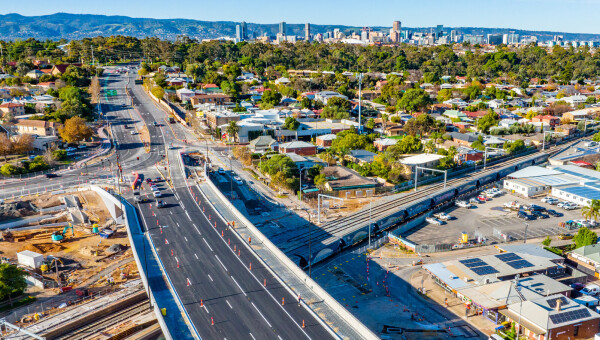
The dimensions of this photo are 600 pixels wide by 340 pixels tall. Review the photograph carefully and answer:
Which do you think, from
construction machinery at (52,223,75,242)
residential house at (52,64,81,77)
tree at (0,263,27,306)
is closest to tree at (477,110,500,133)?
construction machinery at (52,223,75,242)

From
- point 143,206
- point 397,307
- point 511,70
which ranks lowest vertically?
point 397,307

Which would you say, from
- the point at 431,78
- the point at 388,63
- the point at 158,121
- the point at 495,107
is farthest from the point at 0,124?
the point at 388,63

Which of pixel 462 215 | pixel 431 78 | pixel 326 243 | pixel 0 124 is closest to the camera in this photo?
pixel 326 243

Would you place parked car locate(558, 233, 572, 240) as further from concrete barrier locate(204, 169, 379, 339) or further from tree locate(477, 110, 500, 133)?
tree locate(477, 110, 500, 133)

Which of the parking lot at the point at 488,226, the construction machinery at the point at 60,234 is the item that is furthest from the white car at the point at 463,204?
the construction machinery at the point at 60,234

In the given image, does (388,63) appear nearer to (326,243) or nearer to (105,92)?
(105,92)

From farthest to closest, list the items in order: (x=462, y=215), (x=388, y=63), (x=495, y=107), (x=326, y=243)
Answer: (x=388, y=63), (x=495, y=107), (x=462, y=215), (x=326, y=243)

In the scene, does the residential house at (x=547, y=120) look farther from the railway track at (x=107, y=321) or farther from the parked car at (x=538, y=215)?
the railway track at (x=107, y=321)
